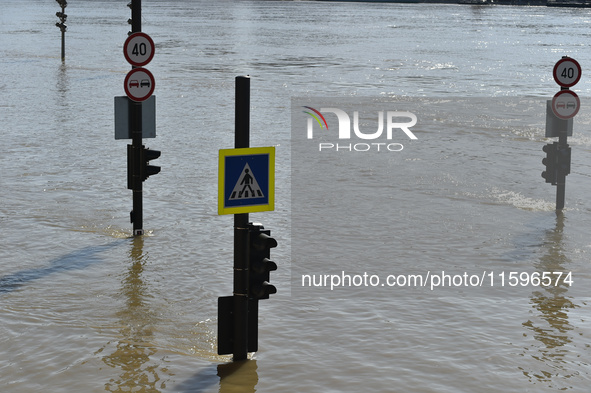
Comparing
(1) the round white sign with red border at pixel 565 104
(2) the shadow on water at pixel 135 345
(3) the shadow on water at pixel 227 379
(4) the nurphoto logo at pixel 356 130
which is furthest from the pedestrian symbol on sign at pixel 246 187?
(4) the nurphoto logo at pixel 356 130

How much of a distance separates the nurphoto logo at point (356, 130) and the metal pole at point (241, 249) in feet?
39.5

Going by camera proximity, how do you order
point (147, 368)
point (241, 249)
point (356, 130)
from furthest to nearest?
point (356, 130)
point (147, 368)
point (241, 249)

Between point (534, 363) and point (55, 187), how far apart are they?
8971 mm

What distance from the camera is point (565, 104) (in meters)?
12.5

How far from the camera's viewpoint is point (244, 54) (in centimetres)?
5362

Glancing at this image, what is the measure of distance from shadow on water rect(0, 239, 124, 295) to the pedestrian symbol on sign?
3591mm

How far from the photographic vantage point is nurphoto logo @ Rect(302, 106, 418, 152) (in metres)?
20.0

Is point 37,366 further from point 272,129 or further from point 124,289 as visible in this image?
point 272,129

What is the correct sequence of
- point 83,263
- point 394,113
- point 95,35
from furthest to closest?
1. point 95,35
2. point 394,113
3. point 83,263

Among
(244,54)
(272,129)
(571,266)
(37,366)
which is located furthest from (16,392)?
(244,54)

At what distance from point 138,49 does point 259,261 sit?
481cm

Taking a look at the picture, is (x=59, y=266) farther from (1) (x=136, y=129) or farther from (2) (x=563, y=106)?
(2) (x=563, y=106)

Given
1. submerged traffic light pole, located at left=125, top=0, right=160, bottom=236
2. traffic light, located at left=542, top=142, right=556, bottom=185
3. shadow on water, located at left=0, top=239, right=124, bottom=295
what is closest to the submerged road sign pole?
traffic light, located at left=542, top=142, right=556, bottom=185

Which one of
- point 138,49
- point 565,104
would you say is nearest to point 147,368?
point 138,49
